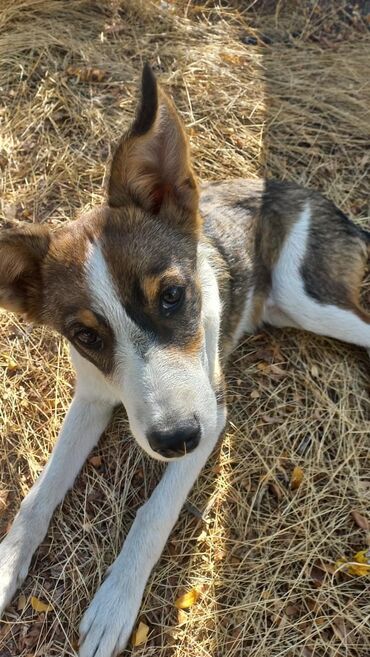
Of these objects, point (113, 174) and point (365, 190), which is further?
point (365, 190)

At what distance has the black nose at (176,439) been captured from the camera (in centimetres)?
296

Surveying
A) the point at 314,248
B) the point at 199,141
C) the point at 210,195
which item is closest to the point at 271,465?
the point at 314,248

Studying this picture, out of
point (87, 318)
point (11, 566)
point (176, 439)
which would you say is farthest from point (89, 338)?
point (11, 566)

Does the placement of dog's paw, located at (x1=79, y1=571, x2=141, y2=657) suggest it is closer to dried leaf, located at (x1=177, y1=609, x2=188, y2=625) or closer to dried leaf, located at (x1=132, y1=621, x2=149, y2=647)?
dried leaf, located at (x1=132, y1=621, x2=149, y2=647)

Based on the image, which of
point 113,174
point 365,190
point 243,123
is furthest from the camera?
point 243,123

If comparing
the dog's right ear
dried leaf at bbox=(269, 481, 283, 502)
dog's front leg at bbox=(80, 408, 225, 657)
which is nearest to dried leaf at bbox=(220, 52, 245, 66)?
the dog's right ear

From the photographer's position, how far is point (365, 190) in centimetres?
569

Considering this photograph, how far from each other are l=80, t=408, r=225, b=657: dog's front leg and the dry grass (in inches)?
7.7

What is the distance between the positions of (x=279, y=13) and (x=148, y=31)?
62.5 inches

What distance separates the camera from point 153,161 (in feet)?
11.5

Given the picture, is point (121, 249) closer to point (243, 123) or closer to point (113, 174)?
point (113, 174)

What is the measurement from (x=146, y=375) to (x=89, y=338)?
0.46m

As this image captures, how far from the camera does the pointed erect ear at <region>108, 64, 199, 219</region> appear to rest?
3211mm

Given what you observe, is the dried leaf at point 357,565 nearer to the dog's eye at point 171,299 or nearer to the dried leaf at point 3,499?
the dog's eye at point 171,299
